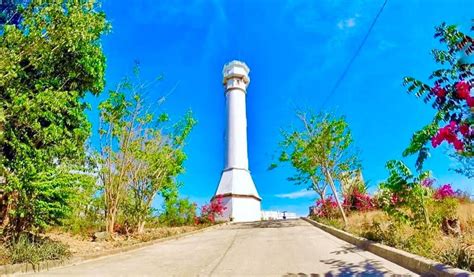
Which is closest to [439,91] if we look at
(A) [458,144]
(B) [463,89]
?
(B) [463,89]

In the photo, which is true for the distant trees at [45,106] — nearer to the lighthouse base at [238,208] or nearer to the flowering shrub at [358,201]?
the flowering shrub at [358,201]

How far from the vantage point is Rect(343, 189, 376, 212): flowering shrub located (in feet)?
65.7

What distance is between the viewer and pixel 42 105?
281 inches

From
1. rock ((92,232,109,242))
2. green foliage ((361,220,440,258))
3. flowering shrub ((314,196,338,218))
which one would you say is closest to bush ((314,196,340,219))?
flowering shrub ((314,196,338,218))

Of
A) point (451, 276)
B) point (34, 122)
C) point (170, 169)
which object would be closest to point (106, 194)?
point (170, 169)

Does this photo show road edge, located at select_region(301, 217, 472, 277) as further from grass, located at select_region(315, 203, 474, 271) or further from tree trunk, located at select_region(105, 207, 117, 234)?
tree trunk, located at select_region(105, 207, 117, 234)

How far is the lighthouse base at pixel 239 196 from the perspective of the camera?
3212cm

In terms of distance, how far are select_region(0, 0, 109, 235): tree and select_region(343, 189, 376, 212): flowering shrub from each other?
1550 centimetres

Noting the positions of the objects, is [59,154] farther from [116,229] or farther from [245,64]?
[245,64]

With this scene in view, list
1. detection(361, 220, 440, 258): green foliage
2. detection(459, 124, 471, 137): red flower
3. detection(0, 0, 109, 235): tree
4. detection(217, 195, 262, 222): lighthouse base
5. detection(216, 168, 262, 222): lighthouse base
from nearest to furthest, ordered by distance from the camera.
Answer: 1. detection(459, 124, 471, 137): red flower
2. detection(361, 220, 440, 258): green foliage
3. detection(0, 0, 109, 235): tree
4. detection(217, 195, 262, 222): lighthouse base
5. detection(216, 168, 262, 222): lighthouse base

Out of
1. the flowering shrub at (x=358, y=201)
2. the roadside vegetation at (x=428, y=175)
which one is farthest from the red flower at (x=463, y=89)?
the flowering shrub at (x=358, y=201)

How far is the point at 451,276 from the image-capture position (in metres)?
4.11

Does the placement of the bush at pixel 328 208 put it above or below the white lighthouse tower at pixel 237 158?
below

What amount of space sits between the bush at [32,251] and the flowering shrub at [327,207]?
16609 millimetres
